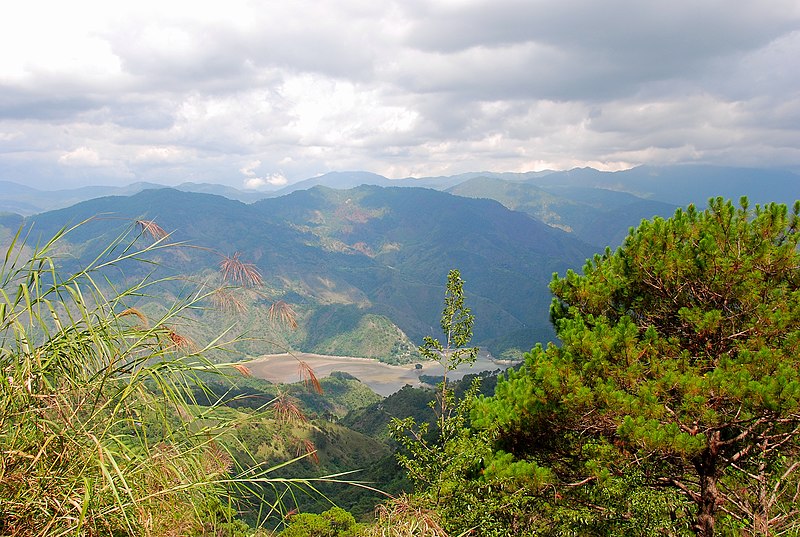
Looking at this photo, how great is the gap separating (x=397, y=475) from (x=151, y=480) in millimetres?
57509

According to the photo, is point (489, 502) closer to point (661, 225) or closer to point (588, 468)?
point (588, 468)

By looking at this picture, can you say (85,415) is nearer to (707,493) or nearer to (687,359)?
(687,359)

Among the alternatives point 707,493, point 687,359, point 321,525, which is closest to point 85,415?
point 687,359

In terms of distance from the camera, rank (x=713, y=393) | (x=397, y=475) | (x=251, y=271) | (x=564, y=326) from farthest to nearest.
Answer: (x=397, y=475), (x=564, y=326), (x=713, y=393), (x=251, y=271)

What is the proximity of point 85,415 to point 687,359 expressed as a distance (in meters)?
7.78

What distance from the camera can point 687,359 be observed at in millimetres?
7617

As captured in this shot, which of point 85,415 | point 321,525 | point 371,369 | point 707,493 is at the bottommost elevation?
point 371,369

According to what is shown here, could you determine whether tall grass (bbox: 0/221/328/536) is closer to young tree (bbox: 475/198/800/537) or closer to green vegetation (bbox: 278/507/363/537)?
young tree (bbox: 475/198/800/537)

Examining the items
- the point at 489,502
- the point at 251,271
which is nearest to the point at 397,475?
the point at 489,502

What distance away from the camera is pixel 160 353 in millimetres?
2564

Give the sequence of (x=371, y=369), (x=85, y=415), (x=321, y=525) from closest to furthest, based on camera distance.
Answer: (x=85, y=415) < (x=321, y=525) < (x=371, y=369)

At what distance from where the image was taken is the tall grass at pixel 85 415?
2.35m

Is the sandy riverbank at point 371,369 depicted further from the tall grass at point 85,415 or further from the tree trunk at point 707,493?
the tall grass at point 85,415

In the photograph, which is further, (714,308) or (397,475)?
(397,475)
